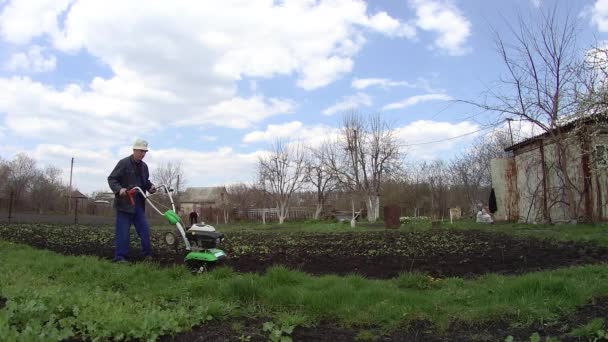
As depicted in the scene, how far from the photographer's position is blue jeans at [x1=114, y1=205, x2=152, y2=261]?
719 cm

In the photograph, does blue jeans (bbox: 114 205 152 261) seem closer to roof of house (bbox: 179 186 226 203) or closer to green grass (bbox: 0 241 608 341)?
green grass (bbox: 0 241 608 341)

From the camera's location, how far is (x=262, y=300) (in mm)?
4703

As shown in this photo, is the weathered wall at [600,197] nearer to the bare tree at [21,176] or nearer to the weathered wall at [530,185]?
the weathered wall at [530,185]

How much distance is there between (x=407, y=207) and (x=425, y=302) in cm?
4208

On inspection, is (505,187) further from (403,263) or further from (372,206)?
(372,206)

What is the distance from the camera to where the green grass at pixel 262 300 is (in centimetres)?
352

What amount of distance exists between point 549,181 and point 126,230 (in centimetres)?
1541

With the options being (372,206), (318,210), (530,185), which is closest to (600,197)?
(530,185)

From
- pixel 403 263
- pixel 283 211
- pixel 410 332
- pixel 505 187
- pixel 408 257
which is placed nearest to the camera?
pixel 410 332

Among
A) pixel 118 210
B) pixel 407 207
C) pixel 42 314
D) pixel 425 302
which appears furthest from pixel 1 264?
pixel 407 207

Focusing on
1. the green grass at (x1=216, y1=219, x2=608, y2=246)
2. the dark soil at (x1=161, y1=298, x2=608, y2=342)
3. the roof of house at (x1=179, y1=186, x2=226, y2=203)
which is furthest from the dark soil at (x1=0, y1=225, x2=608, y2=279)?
the roof of house at (x1=179, y1=186, x2=226, y2=203)

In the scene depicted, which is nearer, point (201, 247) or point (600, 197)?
point (201, 247)

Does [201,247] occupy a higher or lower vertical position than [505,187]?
lower

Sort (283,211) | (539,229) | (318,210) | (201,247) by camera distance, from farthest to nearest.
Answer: (318,210)
(283,211)
(539,229)
(201,247)
